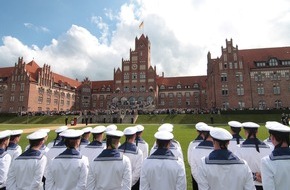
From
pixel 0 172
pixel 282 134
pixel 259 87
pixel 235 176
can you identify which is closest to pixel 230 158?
pixel 235 176

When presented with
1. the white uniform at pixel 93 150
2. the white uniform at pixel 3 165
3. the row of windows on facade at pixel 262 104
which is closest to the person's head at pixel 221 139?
the white uniform at pixel 93 150

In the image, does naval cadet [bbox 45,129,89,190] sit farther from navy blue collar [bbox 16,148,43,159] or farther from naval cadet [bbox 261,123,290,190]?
naval cadet [bbox 261,123,290,190]

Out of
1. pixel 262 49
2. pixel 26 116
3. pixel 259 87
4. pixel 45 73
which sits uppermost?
pixel 262 49

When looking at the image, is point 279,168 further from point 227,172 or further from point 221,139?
point 221,139

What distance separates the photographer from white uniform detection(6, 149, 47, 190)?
4.11m

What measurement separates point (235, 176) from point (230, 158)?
0.29m

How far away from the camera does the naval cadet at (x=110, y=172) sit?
3.87m

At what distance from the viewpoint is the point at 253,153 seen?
15.3 ft

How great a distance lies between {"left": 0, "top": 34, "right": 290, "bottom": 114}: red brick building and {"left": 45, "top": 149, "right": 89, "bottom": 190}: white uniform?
50504 millimetres

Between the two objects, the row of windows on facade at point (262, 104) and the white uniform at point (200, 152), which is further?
the row of windows on facade at point (262, 104)

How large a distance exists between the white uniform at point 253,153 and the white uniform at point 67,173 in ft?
11.2

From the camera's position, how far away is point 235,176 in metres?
3.36

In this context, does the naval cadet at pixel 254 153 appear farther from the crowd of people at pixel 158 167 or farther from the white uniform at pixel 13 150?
the white uniform at pixel 13 150

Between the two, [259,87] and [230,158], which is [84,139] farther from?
[259,87]
